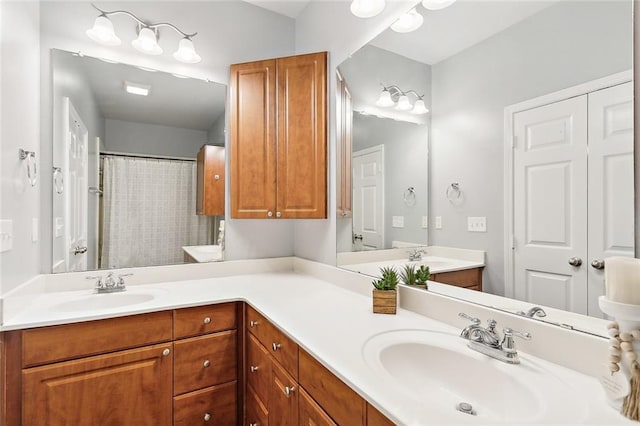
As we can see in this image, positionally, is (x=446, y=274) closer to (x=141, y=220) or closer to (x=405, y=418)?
(x=405, y=418)

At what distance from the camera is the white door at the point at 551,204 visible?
938 mm

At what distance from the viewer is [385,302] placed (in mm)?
1388

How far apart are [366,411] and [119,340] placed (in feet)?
3.96

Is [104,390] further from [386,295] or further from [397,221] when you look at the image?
[397,221]

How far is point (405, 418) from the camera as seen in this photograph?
0.68 metres

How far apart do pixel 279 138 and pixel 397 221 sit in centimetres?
95

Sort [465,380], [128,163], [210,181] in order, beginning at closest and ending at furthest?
1. [465,380]
2. [128,163]
3. [210,181]

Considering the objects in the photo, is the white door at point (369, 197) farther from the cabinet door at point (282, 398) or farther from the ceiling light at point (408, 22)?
the cabinet door at point (282, 398)

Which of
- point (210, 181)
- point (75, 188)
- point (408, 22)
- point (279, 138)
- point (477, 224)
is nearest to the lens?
point (477, 224)

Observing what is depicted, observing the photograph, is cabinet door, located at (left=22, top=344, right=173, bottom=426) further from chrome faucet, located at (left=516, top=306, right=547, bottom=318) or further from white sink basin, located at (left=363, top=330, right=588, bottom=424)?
chrome faucet, located at (left=516, top=306, right=547, bottom=318)

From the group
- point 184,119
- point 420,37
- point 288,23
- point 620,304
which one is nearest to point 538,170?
point 620,304

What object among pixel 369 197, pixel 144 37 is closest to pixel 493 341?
pixel 369 197

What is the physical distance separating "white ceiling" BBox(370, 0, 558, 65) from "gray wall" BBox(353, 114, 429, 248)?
1.04ft

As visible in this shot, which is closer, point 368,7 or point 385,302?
point 385,302
